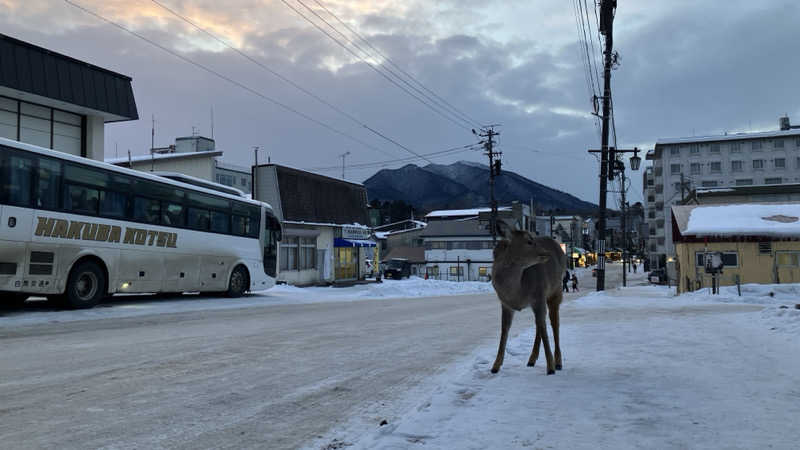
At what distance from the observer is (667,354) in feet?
23.7

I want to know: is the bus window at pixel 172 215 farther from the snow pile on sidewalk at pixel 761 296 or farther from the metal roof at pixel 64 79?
the snow pile on sidewalk at pixel 761 296

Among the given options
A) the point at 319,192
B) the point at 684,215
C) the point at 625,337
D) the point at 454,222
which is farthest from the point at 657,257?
the point at 625,337

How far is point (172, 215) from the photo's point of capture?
60.7 ft

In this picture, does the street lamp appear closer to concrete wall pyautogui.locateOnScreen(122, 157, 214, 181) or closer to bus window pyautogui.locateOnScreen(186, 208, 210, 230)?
bus window pyautogui.locateOnScreen(186, 208, 210, 230)

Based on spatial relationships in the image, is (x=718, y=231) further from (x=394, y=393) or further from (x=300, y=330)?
(x=394, y=393)

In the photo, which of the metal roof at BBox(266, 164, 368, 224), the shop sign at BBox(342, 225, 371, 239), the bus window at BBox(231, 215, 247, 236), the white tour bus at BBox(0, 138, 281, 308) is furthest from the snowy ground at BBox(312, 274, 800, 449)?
the shop sign at BBox(342, 225, 371, 239)

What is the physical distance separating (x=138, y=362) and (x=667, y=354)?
7038mm

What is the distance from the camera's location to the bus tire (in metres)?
14.7

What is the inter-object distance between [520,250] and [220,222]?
17.2 metres

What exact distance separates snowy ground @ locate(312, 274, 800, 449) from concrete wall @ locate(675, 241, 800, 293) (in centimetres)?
2486

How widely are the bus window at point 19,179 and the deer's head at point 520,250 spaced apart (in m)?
12.8

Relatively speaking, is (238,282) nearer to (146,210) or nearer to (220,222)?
(220,222)

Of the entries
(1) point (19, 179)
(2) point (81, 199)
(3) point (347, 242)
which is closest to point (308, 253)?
(3) point (347, 242)

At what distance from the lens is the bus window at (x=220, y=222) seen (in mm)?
20531
